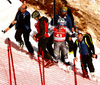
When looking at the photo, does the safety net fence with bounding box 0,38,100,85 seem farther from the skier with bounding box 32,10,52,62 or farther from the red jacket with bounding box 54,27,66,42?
the red jacket with bounding box 54,27,66,42

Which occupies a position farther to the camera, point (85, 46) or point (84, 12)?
point (84, 12)

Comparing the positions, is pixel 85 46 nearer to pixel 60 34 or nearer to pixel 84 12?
pixel 60 34

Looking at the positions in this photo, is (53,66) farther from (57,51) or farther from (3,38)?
(3,38)

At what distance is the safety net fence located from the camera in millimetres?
6059

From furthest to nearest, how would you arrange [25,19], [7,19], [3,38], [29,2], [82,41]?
[29,2], [7,19], [3,38], [25,19], [82,41]

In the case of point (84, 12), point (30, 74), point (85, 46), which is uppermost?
point (84, 12)

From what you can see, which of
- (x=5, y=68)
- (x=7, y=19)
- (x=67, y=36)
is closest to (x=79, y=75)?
(x=67, y=36)

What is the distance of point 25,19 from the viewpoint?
693 cm

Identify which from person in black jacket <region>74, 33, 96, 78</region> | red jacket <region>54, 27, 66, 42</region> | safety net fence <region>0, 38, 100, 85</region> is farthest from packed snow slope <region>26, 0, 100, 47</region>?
red jacket <region>54, 27, 66, 42</region>

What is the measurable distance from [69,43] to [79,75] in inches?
50.1

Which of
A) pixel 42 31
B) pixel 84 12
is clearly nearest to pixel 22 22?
pixel 42 31

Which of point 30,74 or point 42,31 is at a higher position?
point 42,31

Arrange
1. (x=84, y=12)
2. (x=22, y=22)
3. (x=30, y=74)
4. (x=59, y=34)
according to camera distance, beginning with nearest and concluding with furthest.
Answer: (x=59, y=34) → (x=30, y=74) → (x=22, y=22) → (x=84, y=12)

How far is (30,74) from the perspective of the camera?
6453mm
